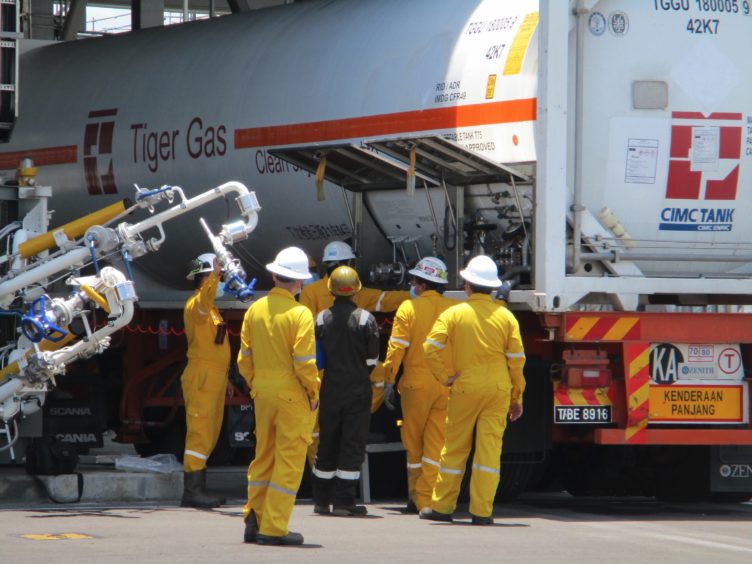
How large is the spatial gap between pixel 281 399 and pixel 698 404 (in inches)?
128

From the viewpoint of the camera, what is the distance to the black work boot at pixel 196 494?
11.5m

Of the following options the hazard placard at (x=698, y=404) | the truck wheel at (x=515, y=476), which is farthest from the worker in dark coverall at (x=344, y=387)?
the hazard placard at (x=698, y=404)

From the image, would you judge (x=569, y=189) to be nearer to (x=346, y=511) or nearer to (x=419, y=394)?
(x=419, y=394)

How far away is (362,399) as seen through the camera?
1100cm

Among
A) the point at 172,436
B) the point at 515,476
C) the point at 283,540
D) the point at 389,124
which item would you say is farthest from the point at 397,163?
the point at 172,436

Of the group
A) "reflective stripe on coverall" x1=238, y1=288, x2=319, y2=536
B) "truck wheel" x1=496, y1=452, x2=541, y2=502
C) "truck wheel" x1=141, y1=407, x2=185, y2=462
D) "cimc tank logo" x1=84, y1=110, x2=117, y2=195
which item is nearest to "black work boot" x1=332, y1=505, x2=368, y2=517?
"truck wheel" x1=496, y1=452, x2=541, y2=502

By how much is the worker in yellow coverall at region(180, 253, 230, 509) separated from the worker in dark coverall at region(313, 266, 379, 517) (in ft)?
3.08

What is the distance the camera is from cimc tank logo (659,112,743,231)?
37.9 ft

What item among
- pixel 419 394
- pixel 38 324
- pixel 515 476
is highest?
pixel 38 324

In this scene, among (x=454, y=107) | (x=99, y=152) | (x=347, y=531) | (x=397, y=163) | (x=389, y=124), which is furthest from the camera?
(x=99, y=152)

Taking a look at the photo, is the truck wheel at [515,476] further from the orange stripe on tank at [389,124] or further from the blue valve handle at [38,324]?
the blue valve handle at [38,324]

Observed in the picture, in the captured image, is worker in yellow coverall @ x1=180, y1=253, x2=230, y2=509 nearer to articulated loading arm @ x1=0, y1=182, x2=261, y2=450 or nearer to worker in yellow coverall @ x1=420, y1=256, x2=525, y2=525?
articulated loading arm @ x1=0, y1=182, x2=261, y2=450

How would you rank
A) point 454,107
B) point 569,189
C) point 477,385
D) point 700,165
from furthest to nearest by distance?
point 454,107 < point 700,165 < point 569,189 < point 477,385

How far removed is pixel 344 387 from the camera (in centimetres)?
1097
